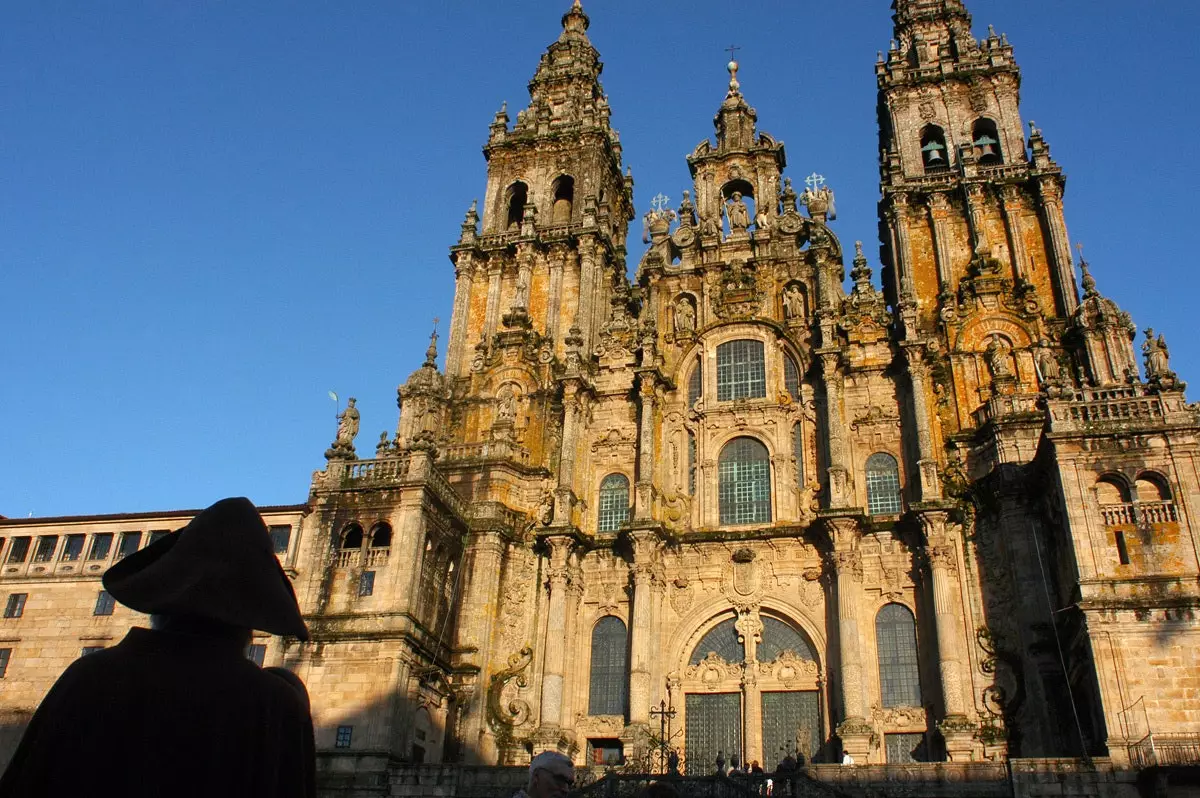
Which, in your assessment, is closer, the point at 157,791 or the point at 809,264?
the point at 157,791

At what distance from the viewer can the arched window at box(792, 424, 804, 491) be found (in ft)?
106

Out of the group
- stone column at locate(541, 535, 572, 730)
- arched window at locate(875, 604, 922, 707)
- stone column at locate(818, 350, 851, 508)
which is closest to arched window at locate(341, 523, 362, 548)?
stone column at locate(541, 535, 572, 730)

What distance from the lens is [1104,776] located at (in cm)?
2083

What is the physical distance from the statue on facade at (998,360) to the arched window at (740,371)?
7.28 m

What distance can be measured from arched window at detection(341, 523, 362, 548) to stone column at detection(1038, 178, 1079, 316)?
2319 centimetres

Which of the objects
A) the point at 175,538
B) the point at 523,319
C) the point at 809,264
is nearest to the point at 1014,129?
the point at 809,264

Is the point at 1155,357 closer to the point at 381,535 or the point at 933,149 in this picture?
the point at 933,149

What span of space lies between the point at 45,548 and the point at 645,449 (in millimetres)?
19651

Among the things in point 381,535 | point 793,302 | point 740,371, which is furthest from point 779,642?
point 381,535

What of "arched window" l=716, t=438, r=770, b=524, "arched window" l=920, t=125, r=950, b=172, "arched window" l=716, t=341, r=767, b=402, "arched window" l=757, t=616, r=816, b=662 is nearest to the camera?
"arched window" l=757, t=616, r=816, b=662

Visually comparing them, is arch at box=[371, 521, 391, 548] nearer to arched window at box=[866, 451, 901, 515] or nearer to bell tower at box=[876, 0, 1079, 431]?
arched window at box=[866, 451, 901, 515]

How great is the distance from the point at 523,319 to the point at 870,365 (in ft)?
42.3

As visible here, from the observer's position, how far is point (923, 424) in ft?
99.1

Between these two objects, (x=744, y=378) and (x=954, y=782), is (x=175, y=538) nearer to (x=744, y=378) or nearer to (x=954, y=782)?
(x=954, y=782)
